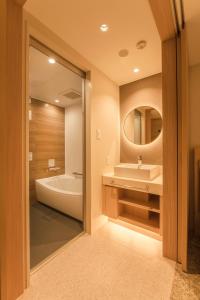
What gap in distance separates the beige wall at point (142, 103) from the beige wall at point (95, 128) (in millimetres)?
270

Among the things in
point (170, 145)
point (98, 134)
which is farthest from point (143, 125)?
point (170, 145)

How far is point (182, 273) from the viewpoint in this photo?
51.3 inches

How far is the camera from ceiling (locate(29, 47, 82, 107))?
72.5 inches

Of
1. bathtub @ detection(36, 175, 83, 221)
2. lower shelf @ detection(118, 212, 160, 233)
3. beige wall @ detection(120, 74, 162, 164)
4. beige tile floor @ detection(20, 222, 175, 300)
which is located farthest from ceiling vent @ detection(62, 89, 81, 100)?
beige tile floor @ detection(20, 222, 175, 300)

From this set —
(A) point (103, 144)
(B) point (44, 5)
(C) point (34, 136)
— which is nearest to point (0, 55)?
(B) point (44, 5)

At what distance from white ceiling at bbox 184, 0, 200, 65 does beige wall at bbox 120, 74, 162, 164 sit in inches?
19.3

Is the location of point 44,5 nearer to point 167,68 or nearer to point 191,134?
point 167,68

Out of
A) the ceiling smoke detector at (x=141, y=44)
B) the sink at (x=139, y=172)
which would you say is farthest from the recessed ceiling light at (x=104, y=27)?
the sink at (x=139, y=172)

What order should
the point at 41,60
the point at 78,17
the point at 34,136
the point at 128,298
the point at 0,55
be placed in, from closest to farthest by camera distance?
the point at 0,55 < the point at 128,298 < the point at 78,17 < the point at 41,60 < the point at 34,136

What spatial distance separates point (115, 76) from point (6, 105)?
1780mm

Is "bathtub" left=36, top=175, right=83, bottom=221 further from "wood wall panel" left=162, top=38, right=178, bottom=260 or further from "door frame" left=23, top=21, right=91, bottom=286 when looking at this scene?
"wood wall panel" left=162, top=38, right=178, bottom=260

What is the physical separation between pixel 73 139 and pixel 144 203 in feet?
7.17

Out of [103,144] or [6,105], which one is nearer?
[6,105]

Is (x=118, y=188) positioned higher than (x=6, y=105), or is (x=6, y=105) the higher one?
(x=6, y=105)
